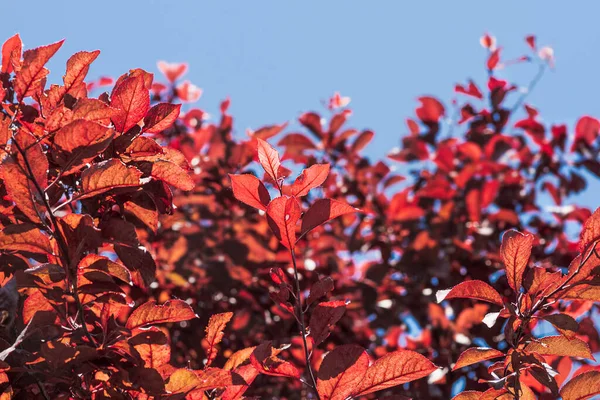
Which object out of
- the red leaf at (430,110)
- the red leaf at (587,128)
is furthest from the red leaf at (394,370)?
the red leaf at (587,128)

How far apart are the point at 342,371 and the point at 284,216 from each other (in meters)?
0.29

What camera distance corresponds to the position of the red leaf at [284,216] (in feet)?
4.06

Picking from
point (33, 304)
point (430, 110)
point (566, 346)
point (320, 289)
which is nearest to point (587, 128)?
point (430, 110)

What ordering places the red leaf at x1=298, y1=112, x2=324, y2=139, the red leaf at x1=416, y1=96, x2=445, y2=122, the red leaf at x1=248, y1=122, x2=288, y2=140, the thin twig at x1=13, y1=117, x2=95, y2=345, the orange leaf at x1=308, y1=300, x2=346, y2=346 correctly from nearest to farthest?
the thin twig at x1=13, y1=117, x2=95, y2=345 → the orange leaf at x1=308, y1=300, x2=346, y2=346 → the red leaf at x1=248, y1=122, x2=288, y2=140 → the red leaf at x1=298, y1=112, x2=324, y2=139 → the red leaf at x1=416, y1=96, x2=445, y2=122

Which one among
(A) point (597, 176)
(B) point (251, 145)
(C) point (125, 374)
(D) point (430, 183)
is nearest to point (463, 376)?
(D) point (430, 183)

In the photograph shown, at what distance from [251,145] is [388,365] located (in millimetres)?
1978

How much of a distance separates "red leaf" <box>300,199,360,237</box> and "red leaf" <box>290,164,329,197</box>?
0.12 ft

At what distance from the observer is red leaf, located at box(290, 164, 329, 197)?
1298 mm

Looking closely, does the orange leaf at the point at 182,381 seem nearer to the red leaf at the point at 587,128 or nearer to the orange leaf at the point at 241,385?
the orange leaf at the point at 241,385

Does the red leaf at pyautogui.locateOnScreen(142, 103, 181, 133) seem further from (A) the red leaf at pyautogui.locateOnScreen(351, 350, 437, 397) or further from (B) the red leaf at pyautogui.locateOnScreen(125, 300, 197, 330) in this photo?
(A) the red leaf at pyautogui.locateOnScreen(351, 350, 437, 397)

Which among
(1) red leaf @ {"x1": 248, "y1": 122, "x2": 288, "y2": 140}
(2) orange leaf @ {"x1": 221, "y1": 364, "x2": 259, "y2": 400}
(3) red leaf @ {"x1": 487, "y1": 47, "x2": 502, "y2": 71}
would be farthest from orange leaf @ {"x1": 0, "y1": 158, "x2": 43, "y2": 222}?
(3) red leaf @ {"x1": 487, "y1": 47, "x2": 502, "y2": 71}

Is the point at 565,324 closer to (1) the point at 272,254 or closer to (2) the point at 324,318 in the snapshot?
(2) the point at 324,318

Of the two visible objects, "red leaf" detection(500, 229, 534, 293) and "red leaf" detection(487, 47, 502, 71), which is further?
"red leaf" detection(487, 47, 502, 71)

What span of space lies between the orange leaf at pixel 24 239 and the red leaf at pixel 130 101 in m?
0.28
